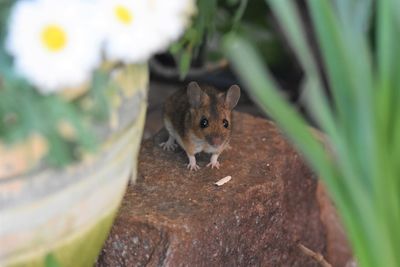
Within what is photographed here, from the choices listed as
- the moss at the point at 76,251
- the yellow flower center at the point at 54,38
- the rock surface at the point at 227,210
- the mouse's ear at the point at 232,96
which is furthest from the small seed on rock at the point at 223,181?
the yellow flower center at the point at 54,38

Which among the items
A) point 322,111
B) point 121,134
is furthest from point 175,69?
point 322,111

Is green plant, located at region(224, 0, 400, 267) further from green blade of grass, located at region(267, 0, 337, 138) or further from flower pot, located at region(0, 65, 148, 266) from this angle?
flower pot, located at region(0, 65, 148, 266)

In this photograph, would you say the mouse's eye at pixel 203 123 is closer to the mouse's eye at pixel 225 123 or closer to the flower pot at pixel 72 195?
the mouse's eye at pixel 225 123

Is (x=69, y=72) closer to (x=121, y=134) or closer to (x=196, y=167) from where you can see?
(x=121, y=134)

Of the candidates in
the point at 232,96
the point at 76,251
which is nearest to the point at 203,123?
the point at 232,96

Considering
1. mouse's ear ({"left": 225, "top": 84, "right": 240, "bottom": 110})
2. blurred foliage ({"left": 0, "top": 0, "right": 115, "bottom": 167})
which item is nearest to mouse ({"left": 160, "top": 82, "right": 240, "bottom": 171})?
A: mouse's ear ({"left": 225, "top": 84, "right": 240, "bottom": 110})

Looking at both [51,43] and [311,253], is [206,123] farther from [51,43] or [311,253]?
[51,43]
